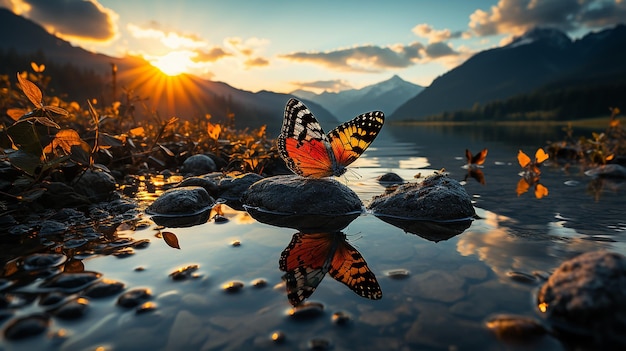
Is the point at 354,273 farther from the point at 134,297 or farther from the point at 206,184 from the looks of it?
the point at 206,184

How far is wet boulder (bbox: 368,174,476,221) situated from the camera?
16.9 feet

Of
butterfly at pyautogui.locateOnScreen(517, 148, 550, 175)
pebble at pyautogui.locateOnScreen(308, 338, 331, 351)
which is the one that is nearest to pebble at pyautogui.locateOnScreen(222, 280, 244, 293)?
pebble at pyautogui.locateOnScreen(308, 338, 331, 351)

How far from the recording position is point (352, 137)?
255 inches

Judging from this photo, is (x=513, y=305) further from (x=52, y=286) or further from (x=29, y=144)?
(x=29, y=144)

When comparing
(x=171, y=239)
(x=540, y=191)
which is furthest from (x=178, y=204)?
(x=540, y=191)

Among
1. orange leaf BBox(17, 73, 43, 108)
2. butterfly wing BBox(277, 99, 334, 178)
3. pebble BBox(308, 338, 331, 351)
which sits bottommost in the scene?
pebble BBox(308, 338, 331, 351)

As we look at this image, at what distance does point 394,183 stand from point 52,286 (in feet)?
24.2

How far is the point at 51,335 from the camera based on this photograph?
84.0 inches

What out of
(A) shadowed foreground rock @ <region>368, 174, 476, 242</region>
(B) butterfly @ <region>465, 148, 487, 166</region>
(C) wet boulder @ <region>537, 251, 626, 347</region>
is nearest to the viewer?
(C) wet boulder @ <region>537, 251, 626, 347</region>

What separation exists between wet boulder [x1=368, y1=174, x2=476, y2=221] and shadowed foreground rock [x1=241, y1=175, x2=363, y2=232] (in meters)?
0.51

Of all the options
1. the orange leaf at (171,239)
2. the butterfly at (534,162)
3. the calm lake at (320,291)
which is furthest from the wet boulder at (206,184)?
the butterfly at (534,162)

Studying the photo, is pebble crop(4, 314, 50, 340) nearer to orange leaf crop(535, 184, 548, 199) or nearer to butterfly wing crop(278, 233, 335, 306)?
butterfly wing crop(278, 233, 335, 306)

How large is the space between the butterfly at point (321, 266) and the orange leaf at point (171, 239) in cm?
128

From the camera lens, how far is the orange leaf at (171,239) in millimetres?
3877
